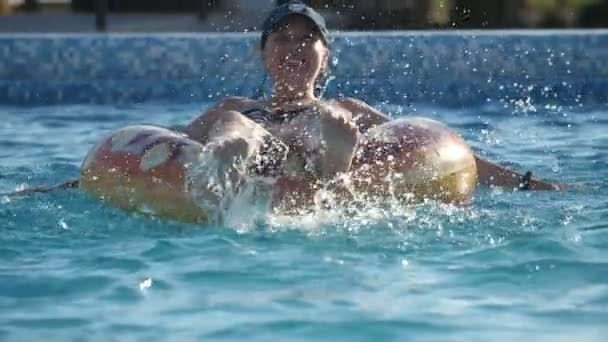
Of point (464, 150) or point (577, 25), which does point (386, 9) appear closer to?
point (577, 25)

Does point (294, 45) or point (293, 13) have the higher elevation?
point (293, 13)

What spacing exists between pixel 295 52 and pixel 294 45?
30mm

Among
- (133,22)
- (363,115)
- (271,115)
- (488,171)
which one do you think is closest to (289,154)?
(271,115)

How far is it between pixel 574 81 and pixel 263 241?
5215 millimetres

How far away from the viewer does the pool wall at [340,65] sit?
8.88 meters

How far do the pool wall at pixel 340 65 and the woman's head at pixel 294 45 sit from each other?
12.2 feet

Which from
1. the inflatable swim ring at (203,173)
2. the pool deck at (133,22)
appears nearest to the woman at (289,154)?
the inflatable swim ring at (203,173)

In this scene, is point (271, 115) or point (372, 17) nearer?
point (271, 115)

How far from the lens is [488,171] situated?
522cm

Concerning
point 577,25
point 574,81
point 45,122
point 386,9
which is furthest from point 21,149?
point 577,25

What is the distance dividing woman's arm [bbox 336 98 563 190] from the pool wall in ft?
11.4

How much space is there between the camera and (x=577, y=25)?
12.8 meters

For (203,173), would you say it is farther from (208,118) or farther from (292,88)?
(292,88)

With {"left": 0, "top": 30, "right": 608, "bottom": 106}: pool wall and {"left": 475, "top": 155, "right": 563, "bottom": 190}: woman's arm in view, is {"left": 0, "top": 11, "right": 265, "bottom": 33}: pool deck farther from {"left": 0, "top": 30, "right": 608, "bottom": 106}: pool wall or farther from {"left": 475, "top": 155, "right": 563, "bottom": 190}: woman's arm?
{"left": 475, "top": 155, "right": 563, "bottom": 190}: woman's arm
